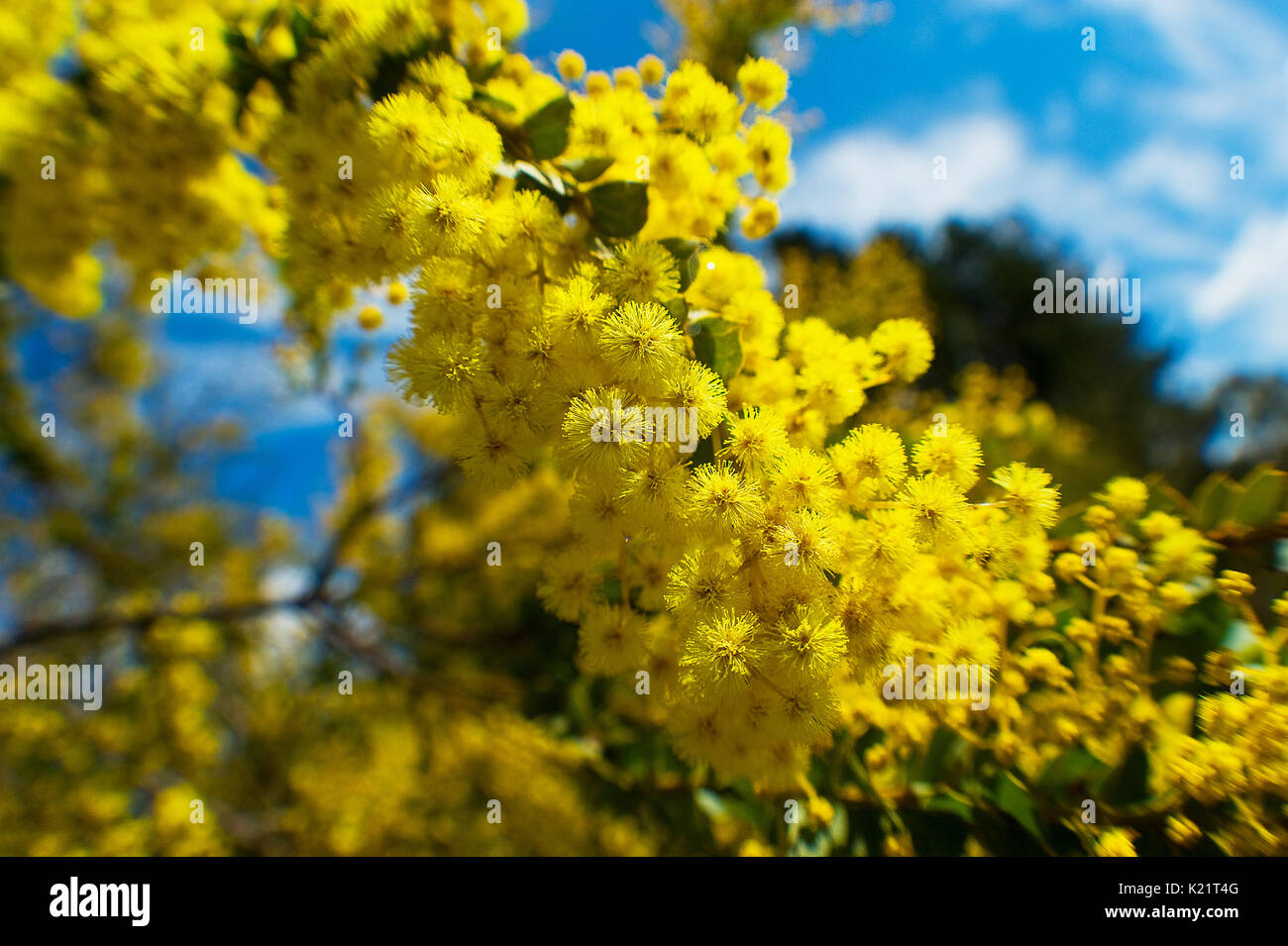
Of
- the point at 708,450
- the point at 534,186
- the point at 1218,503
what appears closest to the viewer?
the point at 708,450

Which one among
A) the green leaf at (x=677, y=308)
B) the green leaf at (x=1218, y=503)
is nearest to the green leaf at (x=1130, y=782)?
the green leaf at (x=1218, y=503)

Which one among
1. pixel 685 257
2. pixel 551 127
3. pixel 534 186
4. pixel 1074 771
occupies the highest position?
pixel 551 127

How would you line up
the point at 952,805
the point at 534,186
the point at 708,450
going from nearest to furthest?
the point at 708,450, the point at 534,186, the point at 952,805

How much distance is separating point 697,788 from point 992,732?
0.71 meters

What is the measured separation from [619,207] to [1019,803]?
1.33 m

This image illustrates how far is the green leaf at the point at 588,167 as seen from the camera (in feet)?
3.64

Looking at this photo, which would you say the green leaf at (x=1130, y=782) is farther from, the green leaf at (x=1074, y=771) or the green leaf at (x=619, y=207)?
the green leaf at (x=619, y=207)

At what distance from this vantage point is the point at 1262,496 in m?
1.28

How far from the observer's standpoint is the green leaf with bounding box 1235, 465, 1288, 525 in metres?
1.26

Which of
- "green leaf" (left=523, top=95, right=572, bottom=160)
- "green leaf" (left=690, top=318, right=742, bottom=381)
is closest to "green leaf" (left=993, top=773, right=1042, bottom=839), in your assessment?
"green leaf" (left=690, top=318, right=742, bottom=381)

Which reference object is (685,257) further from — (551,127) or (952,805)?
(952,805)

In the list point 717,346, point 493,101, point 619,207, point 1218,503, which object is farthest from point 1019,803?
point 493,101

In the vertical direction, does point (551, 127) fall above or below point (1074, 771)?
above
